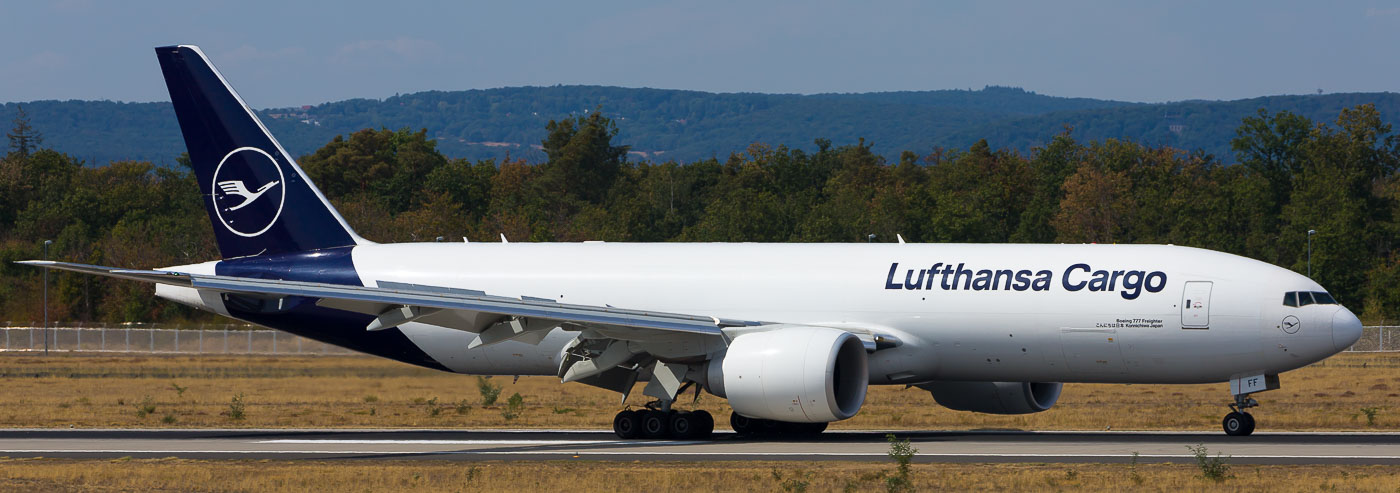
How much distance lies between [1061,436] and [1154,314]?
321 cm

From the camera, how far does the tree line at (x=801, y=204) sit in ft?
284

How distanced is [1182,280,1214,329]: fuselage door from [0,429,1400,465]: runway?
6.38ft

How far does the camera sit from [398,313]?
26656 millimetres

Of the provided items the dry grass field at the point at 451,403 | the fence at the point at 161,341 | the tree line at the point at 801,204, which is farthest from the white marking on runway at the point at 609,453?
the tree line at the point at 801,204

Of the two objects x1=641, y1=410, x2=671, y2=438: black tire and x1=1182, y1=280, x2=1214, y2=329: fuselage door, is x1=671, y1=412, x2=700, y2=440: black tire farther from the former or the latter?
x1=1182, y1=280, x2=1214, y2=329: fuselage door

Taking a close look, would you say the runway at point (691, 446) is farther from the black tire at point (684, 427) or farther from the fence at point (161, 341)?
the fence at point (161, 341)

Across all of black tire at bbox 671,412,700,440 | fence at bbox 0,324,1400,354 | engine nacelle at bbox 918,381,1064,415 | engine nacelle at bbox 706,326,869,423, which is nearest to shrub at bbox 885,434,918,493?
engine nacelle at bbox 706,326,869,423

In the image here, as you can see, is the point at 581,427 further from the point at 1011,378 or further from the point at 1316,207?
the point at 1316,207

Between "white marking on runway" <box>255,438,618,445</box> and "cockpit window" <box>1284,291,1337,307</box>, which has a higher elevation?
"cockpit window" <box>1284,291,1337,307</box>

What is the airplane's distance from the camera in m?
26.4

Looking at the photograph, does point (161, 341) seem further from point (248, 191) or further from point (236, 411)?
point (248, 191)

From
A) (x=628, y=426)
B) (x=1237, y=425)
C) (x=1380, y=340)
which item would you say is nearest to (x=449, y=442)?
(x=628, y=426)

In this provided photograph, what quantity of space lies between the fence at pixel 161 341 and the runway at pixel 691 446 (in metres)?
23.4

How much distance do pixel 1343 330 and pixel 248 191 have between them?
2039cm
